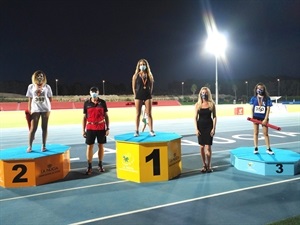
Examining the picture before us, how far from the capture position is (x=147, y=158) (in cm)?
688

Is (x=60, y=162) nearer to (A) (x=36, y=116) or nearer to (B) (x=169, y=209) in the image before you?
(A) (x=36, y=116)

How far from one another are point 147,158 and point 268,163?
2.75 metres

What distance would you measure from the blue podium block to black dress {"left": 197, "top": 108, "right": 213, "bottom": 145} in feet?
3.71

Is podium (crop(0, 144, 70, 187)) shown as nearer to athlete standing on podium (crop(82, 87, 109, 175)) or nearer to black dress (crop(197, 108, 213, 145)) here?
athlete standing on podium (crop(82, 87, 109, 175))

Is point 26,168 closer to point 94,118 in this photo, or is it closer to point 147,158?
point 94,118

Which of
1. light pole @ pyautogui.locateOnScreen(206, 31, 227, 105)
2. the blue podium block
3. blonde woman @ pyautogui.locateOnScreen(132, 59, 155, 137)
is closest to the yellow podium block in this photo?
blonde woman @ pyautogui.locateOnScreen(132, 59, 155, 137)

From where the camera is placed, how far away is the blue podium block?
723 cm

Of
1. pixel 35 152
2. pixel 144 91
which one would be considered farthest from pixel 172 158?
pixel 35 152

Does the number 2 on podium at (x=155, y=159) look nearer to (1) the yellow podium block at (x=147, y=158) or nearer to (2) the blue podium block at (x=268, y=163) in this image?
(1) the yellow podium block at (x=147, y=158)

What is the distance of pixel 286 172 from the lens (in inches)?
286

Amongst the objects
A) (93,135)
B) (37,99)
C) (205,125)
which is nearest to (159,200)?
(205,125)

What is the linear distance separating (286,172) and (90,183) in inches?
173

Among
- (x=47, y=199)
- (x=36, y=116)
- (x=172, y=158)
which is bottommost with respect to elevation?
(x=47, y=199)

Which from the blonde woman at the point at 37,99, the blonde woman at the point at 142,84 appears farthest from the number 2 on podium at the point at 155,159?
the blonde woman at the point at 37,99
